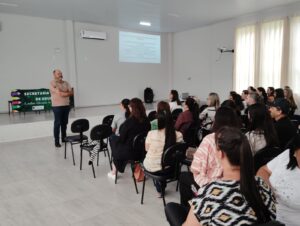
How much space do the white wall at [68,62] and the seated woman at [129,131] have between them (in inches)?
244

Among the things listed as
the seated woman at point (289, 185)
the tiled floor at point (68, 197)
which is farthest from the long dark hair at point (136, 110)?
the seated woman at point (289, 185)

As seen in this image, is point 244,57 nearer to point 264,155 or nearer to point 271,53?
point 271,53

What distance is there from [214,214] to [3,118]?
283 inches

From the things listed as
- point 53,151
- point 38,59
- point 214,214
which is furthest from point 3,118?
point 214,214

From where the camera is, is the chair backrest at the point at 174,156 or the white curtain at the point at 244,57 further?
the white curtain at the point at 244,57

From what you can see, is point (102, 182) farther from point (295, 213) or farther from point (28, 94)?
point (28, 94)

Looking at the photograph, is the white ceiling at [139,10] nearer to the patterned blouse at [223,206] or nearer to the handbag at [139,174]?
the handbag at [139,174]

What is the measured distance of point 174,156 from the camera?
240cm

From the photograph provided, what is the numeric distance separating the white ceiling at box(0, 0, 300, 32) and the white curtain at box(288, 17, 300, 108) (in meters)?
0.63

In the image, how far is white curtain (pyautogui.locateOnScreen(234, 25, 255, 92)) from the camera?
7770mm

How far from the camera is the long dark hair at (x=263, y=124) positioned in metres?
2.16

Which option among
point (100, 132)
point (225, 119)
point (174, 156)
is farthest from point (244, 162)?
point (100, 132)

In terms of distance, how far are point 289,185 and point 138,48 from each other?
30.9ft

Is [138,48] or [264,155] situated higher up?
[138,48]
